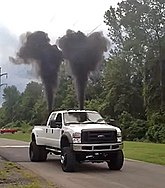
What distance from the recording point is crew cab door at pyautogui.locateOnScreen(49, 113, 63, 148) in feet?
58.0

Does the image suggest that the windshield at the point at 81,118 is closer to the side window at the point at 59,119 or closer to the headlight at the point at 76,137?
the side window at the point at 59,119

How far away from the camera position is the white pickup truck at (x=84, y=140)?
1623cm

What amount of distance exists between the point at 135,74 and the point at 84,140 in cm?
5832

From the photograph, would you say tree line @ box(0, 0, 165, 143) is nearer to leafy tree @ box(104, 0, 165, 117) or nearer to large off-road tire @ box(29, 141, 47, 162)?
leafy tree @ box(104, 0, 165, 117)

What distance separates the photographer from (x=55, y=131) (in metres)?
18.0

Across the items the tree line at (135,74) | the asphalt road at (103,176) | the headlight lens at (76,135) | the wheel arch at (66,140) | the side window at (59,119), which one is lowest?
the asphalt road at (103,176)

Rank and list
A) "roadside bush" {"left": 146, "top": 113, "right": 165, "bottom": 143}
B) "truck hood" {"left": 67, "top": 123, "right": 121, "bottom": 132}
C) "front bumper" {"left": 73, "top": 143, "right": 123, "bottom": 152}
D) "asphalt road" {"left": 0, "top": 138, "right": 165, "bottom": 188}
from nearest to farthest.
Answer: "asphalt road" {"left": 0, "top": 138, "right": 165, "bottom": 188} → "front bumper" {"left": 73, "top": 143, "right": 123, "bottom": 152} → "truck hood" {"left": 67, "top": 123, "right": 121, "bottom": 132} → "roadside bush" {"left": 146, "top": 113, "right": 165, "bottom": 143}

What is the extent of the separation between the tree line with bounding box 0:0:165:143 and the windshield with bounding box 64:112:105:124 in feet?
100

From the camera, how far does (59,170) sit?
17016 millimetres

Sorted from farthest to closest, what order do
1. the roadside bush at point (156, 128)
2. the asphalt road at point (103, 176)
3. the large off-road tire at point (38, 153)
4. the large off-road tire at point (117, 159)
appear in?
the roadside bush at point (156, 128), the large off-road tire at point (38, 153), the large off-road tire at point (117, 159), the asphalt road at point (103, 176)

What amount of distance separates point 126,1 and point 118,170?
167ft

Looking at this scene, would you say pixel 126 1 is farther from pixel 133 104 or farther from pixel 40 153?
pixel 40 153

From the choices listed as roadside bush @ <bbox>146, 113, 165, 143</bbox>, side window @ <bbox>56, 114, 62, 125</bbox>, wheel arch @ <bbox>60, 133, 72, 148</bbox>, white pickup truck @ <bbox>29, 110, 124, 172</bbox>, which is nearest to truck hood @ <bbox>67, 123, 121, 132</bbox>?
white pickup truck @ <bbox>29, 110, 124, 172</bbox>

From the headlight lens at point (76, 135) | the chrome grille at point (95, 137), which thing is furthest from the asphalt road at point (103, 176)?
the headlight lens at point (76, 135)
